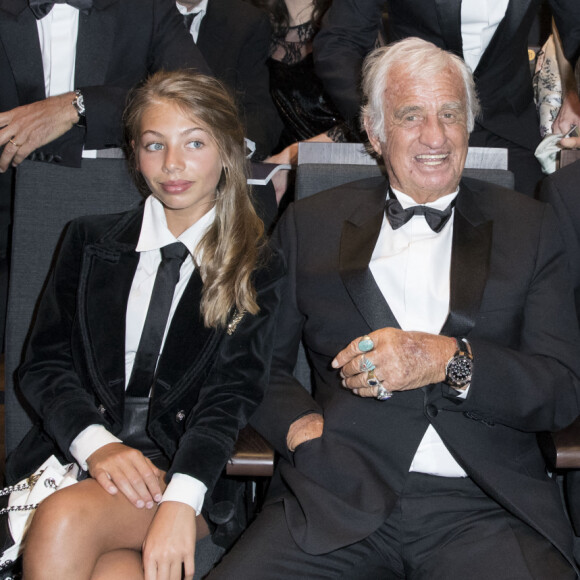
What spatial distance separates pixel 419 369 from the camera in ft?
5.97

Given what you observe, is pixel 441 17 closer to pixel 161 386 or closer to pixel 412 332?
pixel 412 332

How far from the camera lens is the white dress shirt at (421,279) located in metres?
1.95

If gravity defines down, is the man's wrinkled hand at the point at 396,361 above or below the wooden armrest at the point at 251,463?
above

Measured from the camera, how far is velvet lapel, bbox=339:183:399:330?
200cm

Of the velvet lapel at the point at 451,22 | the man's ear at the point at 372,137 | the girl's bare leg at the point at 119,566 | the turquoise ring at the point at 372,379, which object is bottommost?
the girl's bare leg at the point at 119,566

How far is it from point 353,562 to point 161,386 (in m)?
0.63

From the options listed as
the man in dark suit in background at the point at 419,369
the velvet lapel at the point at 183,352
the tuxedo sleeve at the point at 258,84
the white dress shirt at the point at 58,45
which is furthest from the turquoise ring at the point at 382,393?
the tuxedo sleeve at the point at 258,84

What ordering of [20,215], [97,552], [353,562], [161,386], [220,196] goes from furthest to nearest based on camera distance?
[20,215], [220,196], [161,386], [353,562], [97,552]

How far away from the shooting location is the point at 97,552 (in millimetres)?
1701

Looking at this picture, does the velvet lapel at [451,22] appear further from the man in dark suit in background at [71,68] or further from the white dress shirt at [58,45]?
the white dress shirt at [58,45]

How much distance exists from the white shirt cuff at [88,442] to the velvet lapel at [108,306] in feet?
0.40

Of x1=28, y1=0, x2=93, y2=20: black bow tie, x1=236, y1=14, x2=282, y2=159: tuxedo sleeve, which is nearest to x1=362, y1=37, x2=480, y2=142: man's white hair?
x1=236, y1=14, x2=282, y2=159: tuxedo sleeve

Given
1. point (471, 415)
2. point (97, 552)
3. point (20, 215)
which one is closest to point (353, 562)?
point (471, 415)

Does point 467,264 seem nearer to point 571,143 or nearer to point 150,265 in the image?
point 571,143
